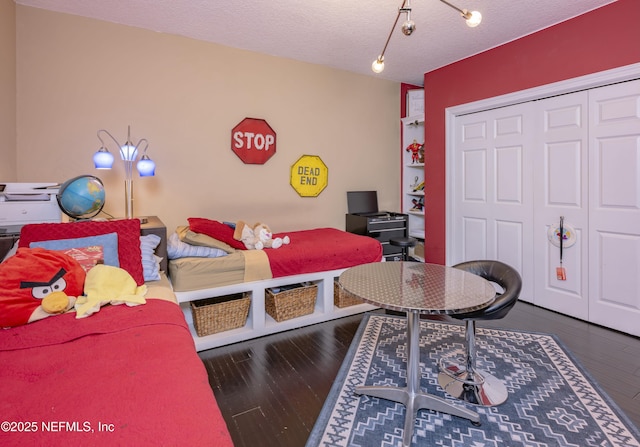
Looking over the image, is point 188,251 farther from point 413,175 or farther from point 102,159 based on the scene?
point 413,175

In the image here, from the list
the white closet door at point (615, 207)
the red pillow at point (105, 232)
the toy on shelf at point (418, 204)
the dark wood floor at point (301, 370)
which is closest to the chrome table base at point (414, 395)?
the dark wood floor at point (301, 370)

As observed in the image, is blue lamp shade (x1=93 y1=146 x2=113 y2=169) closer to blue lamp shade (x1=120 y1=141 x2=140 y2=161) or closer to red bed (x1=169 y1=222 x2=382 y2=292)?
blue lamp shade (x1=120 y1=141 x2=140 y2=161)

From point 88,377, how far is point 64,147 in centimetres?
253

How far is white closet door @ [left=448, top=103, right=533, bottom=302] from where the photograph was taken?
3500 mm

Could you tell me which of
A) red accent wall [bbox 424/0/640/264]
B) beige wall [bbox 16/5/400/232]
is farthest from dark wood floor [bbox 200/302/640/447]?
red accent wall [bbox 424/0/640/264]

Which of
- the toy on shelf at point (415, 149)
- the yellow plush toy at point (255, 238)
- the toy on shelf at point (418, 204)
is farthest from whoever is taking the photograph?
the toy on shelf at point (418, 204)

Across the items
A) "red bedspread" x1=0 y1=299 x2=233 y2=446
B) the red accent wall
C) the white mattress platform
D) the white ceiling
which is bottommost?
the white mattress platform

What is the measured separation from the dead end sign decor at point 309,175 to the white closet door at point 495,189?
1621 mm

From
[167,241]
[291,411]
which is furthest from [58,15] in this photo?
[291,411]

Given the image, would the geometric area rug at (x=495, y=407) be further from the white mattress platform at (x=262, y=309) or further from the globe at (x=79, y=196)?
the globe at (x=79, y=196)

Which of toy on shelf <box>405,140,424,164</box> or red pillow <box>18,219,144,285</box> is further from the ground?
toy on shelf <box>405,140,424,164</box>

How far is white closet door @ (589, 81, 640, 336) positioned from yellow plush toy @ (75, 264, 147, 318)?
3610 millimetres

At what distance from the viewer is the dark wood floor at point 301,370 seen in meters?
1.80

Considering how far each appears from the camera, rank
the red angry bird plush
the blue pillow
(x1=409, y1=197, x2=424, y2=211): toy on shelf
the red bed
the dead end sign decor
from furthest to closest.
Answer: (x1=409, y1=197, x2=424, y2=211): toy on shelf → the dead end sign decor → the red bed → the blue pillow → the red angry bird plush
